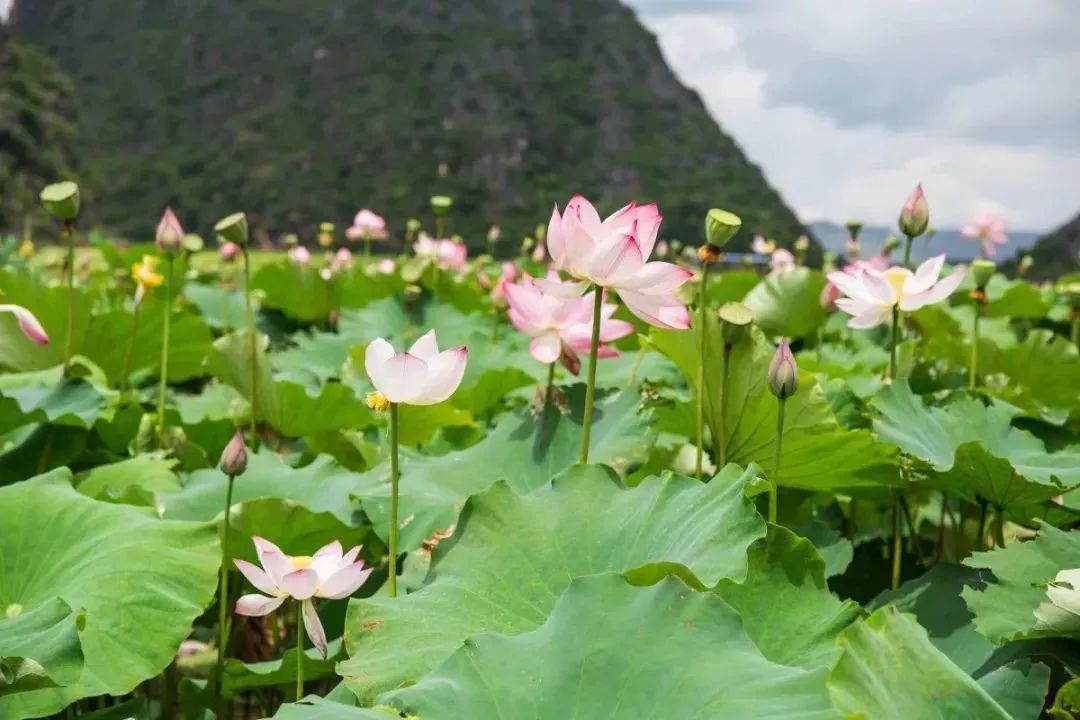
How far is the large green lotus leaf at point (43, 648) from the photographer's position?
28.1 inches

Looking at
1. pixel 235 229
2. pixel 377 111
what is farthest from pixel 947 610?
pixel 377 111

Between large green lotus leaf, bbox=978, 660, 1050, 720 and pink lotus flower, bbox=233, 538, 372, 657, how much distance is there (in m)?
0.51

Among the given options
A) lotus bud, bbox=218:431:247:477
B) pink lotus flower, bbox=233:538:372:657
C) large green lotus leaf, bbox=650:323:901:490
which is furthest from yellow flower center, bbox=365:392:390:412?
large green lotus leaf, bbox=650:323:901:490

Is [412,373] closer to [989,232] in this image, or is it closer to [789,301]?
[789,301]

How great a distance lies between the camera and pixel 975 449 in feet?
3.27

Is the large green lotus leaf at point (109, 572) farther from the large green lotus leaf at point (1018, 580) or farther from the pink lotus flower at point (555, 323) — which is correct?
the large green lotus leaf at point (1018, 580)

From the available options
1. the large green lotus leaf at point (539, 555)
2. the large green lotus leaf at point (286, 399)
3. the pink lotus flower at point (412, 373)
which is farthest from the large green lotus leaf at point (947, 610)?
the large green lotus leaf at point (286, 399)

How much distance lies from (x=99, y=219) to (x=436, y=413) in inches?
1676

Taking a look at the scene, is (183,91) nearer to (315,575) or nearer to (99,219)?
(99,219)

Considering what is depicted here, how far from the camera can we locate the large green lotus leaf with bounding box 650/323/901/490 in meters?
1.12

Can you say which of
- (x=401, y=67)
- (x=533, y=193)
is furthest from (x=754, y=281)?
(x=401, y=67)

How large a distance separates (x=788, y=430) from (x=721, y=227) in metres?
0.24

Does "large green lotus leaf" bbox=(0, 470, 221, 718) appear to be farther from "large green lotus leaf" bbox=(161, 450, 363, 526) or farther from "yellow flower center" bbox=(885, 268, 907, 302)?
"yellow flower center" bbox=(885, 268, 907, 302)

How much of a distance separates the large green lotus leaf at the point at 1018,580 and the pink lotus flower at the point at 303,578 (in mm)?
525
